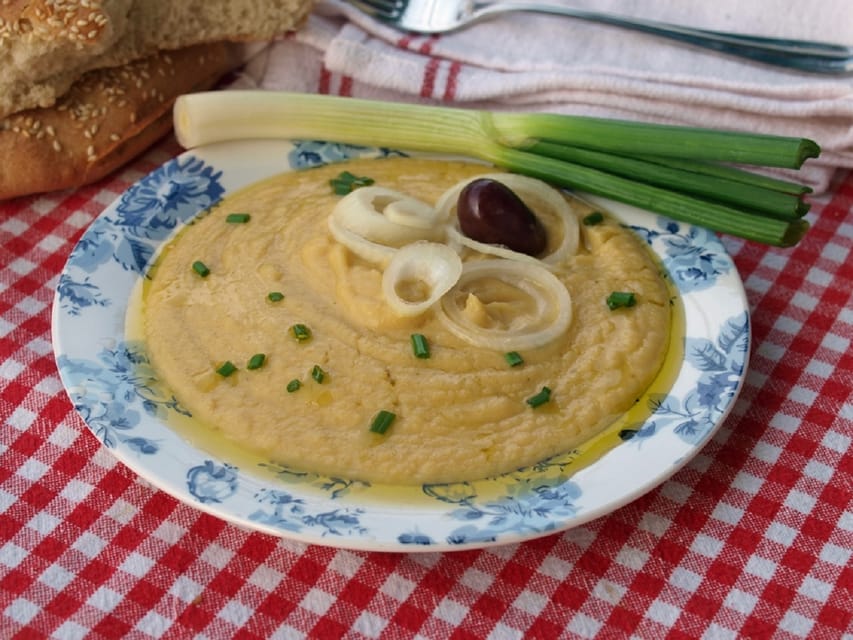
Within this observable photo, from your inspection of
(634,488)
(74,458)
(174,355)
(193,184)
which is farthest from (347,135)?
(634,488)

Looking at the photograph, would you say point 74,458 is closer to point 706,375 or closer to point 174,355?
point 174,355

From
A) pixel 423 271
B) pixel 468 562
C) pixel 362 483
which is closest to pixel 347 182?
pixel 423 271

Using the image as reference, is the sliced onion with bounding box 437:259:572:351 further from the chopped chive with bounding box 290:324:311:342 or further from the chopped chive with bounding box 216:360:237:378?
Result: the chopped chive with bounding box 216:360:237:378

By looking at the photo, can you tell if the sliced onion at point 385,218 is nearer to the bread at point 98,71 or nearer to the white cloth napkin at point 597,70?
the white cloth napkin at point 597,70

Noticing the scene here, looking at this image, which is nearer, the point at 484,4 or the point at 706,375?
the point at 706,375

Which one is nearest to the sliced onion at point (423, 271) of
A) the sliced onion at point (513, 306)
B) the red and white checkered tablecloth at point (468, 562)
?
the sliced onion at point (513, 306)

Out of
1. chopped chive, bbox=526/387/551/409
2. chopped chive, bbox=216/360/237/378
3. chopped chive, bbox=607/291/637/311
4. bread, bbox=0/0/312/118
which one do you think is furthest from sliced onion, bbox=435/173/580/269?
bread, bbox=0/0/312/118
